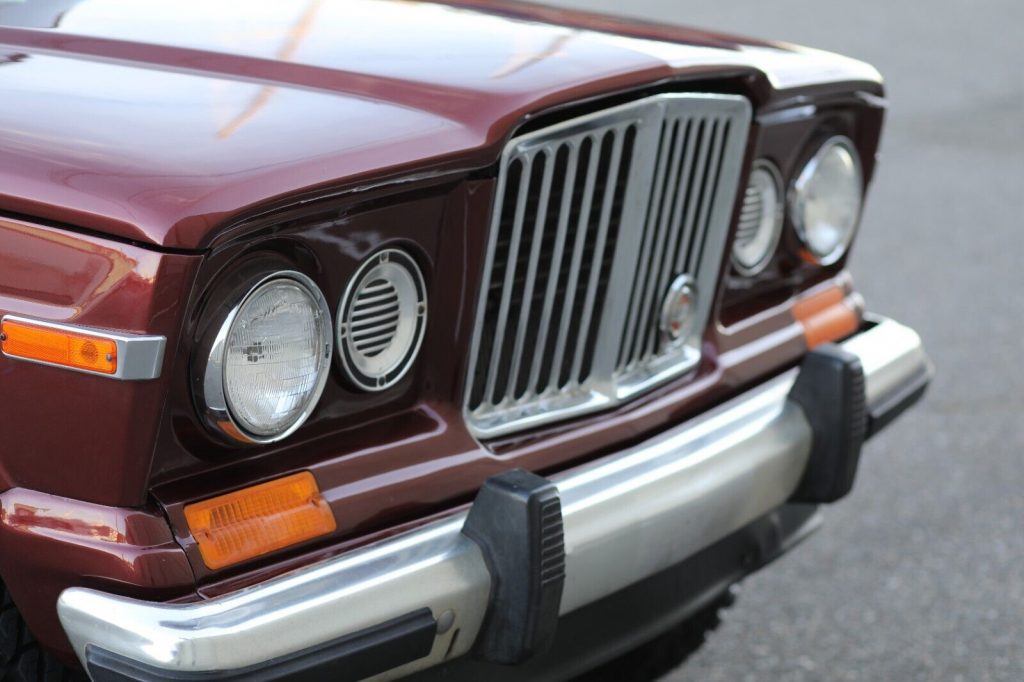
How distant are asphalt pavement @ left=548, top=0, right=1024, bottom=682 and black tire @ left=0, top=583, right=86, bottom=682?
1.54 metres

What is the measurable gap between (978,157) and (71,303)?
739 cm

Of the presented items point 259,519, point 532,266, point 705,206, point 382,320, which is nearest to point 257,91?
point 382,320

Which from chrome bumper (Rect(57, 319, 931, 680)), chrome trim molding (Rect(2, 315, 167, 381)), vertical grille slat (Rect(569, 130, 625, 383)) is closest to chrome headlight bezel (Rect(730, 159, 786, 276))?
chrome bumper (Rect(57, 319, 931, 680))

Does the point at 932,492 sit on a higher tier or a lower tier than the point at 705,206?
lower

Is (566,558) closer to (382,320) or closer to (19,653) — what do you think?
(382,320)

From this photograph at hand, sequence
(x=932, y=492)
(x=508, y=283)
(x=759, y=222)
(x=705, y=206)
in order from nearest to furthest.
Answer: (x=508, y=283) < (x=705, y=206) < (x=759, y=222) < (x=932, y=492)

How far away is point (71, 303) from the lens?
158cm

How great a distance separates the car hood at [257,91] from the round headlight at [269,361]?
0.15 m

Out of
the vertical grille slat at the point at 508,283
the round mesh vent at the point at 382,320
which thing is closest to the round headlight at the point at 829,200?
the vertical grille slat at the point at 508,283

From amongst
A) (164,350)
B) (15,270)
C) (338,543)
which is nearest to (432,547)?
(338,543)

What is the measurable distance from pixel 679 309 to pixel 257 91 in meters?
0.93

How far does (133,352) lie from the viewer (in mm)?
1561

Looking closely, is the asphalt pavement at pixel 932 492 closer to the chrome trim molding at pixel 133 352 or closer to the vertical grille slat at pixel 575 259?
the vertical grille slat at pixel 575 259

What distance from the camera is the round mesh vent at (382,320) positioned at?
1868mm
